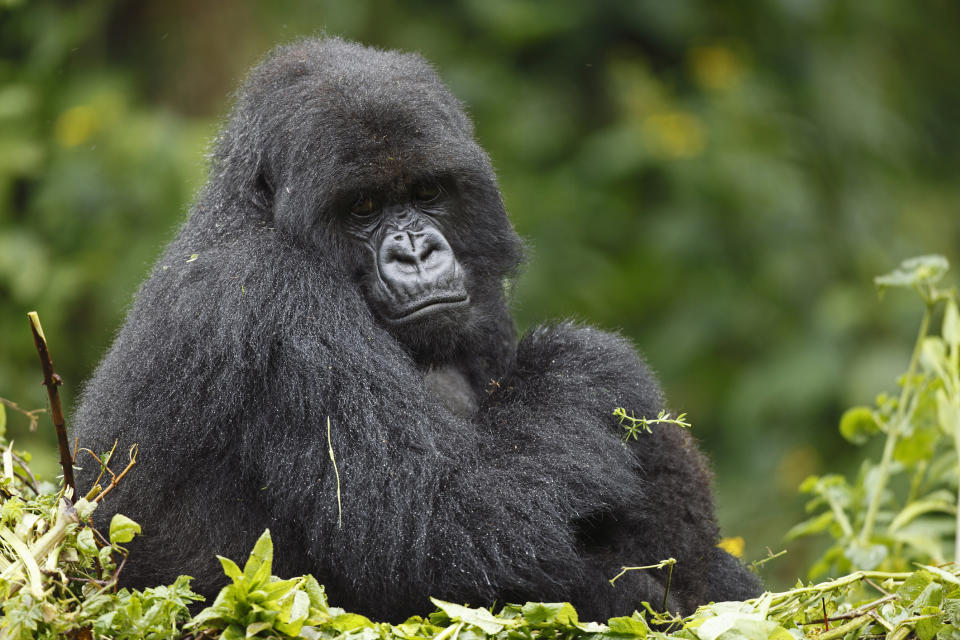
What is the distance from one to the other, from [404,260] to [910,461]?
1805mm

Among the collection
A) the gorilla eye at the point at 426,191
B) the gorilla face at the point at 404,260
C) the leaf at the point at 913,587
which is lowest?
the leaf at the point at 913,587

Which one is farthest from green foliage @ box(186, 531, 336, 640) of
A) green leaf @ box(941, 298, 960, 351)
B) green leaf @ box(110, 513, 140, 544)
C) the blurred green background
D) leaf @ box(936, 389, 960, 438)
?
the blurred green background

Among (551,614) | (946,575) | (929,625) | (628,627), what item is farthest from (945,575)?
(551,614)

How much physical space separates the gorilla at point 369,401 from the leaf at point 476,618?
0.96ft

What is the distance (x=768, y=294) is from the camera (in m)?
6.62

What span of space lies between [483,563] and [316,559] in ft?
1.30

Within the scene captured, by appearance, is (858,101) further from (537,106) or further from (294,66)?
(294,66)

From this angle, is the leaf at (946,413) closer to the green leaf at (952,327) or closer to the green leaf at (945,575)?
the green leaf at (952,327)

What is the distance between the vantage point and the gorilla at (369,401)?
8.30 ft

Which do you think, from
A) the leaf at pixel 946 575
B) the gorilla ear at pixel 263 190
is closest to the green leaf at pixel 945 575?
the leaf at pixel 946 575

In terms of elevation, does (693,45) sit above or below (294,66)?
above

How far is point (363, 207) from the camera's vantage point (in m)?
2.90

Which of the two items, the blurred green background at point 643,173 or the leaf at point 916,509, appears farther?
the blurred green background at point 643,173

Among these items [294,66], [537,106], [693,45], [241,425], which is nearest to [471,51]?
[537,106]
